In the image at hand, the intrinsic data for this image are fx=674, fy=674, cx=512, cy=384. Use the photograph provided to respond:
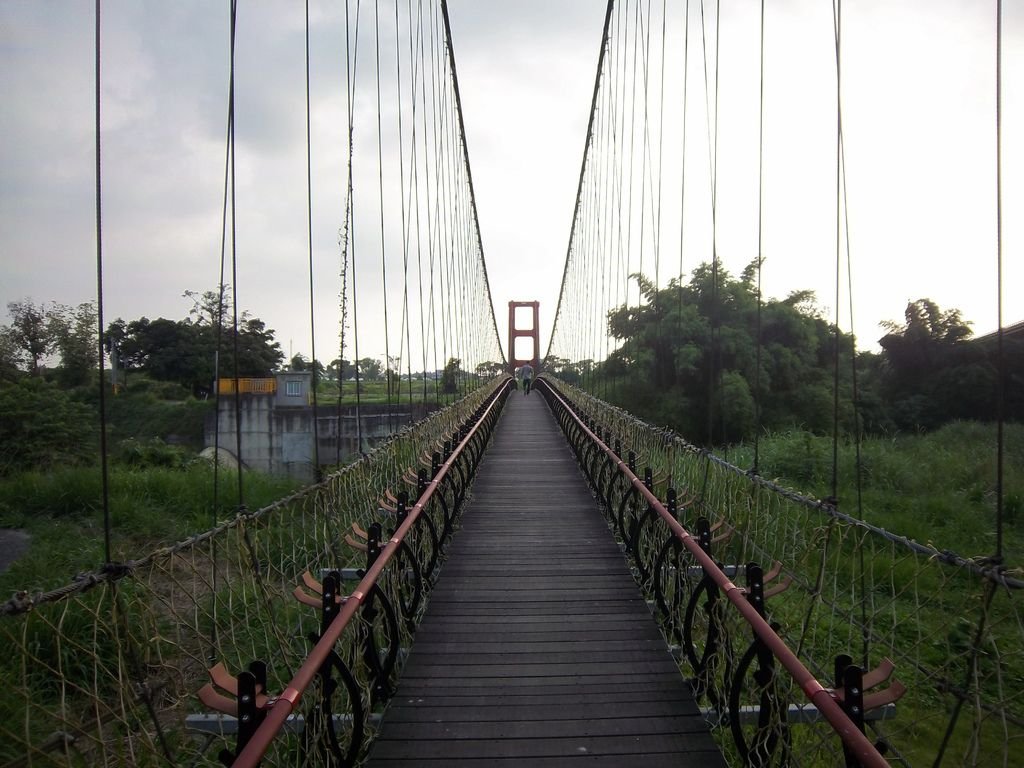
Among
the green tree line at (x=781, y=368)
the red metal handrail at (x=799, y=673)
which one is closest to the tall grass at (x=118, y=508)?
the red metal handrail at (x=799, y=673)

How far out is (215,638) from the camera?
226 cm

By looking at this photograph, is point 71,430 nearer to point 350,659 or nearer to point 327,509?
point 327,509

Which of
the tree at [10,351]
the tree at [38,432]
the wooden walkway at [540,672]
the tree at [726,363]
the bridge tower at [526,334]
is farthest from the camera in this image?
the bridge tower at [526,334]

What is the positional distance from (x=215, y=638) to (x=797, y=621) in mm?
2886

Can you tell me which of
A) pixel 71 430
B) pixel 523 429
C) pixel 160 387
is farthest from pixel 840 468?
pixel 160 387

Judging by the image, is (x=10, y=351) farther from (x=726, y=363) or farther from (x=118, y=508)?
(x=726, y=363)

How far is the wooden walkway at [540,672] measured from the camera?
86.4 inches

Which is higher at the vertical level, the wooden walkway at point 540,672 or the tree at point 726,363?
the tree at point 726,363

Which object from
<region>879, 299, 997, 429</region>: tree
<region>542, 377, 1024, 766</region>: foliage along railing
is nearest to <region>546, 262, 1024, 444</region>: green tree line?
<region>879, 299, 997, 429</region>: tree

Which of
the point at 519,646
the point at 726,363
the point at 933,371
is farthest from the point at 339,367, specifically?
the point at 933,371

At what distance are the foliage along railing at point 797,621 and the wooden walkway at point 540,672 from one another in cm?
15

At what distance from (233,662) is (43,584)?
3.64 metres

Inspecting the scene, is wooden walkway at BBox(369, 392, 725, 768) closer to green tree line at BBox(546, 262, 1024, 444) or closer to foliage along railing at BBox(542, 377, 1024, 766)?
foliage along railing at BBox(542, 377, 1024, 766)

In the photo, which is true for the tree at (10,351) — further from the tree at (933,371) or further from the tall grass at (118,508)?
the tree at (933,371)
